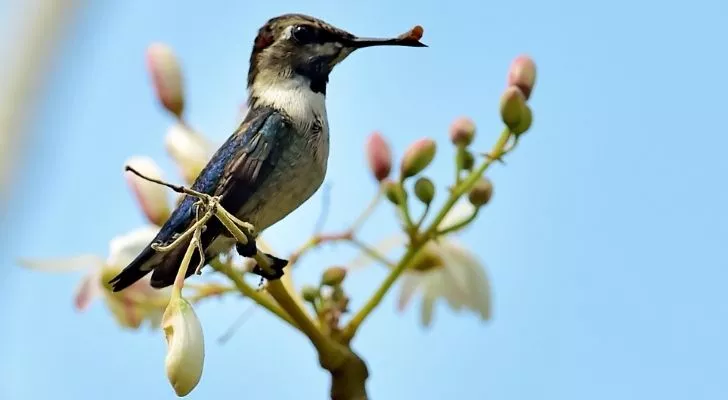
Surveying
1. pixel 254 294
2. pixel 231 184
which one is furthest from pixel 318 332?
pixel 231 184

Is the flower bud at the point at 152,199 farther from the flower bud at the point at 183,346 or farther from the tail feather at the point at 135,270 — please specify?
the flower bud at the point at 183,346

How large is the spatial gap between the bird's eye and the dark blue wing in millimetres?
191

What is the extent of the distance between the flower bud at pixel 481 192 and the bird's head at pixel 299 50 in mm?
372

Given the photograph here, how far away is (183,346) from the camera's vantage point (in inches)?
70.8

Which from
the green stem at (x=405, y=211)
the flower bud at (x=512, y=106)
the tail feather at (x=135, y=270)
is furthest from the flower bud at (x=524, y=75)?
the tail feather at (x=135, y=270)

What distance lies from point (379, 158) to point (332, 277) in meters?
0.39

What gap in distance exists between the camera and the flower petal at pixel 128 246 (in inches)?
112

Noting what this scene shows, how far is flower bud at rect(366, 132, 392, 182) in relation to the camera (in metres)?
2.75

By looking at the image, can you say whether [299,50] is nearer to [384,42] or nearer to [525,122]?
[384,42]

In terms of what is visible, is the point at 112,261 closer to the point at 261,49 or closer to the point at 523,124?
the point at 261,49

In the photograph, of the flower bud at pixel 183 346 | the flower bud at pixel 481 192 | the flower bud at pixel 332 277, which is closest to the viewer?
the flower bud at pixel 183 346

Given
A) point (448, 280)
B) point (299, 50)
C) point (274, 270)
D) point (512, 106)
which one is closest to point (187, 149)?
point (299, 50)

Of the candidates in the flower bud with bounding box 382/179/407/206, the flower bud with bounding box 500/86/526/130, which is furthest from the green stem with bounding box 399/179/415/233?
the flower bud with bounding box 500/86/526/130

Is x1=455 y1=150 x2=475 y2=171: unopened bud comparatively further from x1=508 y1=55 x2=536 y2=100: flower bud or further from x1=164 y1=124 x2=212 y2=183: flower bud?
x1=164 y1=124 x2=212 y2=183: flower bud
